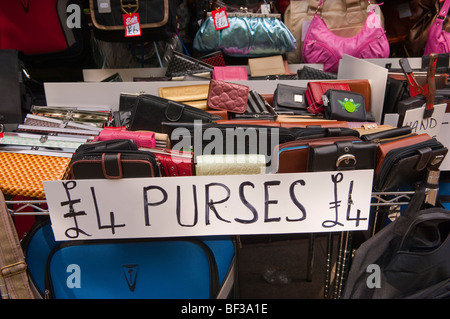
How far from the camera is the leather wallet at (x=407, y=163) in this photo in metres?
0.78

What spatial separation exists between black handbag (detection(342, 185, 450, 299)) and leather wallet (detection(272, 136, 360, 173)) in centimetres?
25

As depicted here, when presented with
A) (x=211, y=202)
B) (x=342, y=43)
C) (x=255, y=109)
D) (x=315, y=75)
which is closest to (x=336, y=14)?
(x=342, y=43)

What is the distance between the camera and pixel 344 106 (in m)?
1.26

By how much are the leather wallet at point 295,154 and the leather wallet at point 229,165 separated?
4 centimetres

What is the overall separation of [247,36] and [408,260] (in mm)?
1389

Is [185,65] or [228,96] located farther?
[185,65]

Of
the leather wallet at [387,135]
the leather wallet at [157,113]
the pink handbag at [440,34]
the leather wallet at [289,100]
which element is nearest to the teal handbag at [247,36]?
the leather wallet at [289,100]

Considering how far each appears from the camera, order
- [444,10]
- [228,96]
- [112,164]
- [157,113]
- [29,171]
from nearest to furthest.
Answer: [112,164] < [29,171] < [157,113] < [228,96] < [444,10]

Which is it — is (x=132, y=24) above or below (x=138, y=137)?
above

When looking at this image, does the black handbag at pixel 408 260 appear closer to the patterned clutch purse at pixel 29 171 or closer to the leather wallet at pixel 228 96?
the leather wallet at pixel 228 96

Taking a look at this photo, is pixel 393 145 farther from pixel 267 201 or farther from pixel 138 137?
pixel 138 137

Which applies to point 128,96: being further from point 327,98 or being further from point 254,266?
point 254,266

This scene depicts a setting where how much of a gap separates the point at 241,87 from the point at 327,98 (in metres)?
0.34
